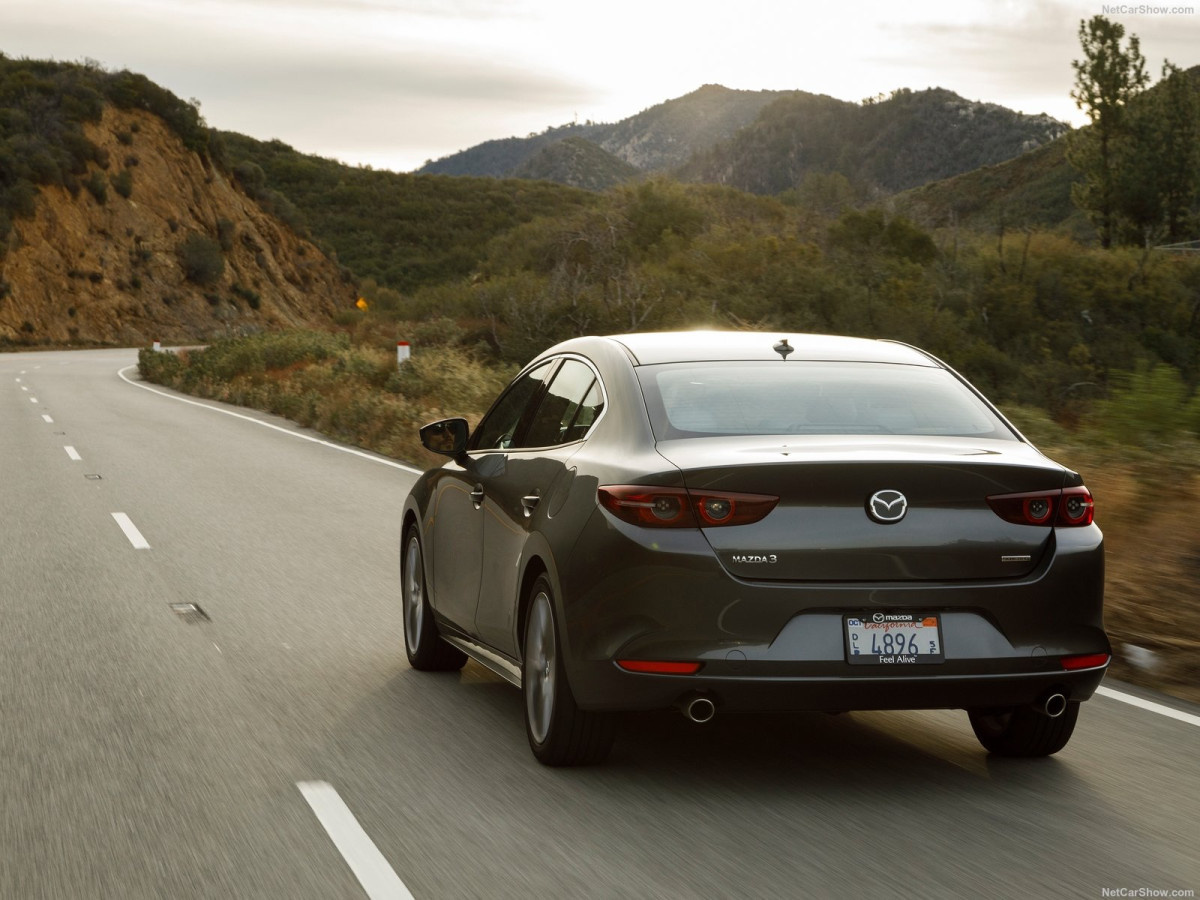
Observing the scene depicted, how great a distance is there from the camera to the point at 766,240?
42375 millimetres

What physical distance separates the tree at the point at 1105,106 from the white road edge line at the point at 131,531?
4787 cm

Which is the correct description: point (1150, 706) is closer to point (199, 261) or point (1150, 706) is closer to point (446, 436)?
point (446, 436)

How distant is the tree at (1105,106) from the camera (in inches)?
2178

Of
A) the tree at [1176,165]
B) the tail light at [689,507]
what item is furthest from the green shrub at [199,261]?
the tail light at [689,507]

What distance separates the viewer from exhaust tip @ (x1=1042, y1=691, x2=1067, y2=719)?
5.09 m

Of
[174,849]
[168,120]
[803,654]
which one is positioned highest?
[168,120]

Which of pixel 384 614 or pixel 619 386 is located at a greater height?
pixel 619 386

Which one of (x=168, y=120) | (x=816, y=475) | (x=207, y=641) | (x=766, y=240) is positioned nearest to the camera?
(x=816, y=475)

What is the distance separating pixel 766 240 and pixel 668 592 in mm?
38318

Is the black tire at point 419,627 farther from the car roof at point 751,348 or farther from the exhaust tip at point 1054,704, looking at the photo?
the exhaust tip at point 1054,704

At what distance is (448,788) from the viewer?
521 cm

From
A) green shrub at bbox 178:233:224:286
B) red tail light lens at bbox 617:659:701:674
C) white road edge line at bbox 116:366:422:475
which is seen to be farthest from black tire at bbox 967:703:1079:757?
green shrub at bbox 178:233:224:286

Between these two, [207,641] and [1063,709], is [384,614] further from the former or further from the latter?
[1063,709]

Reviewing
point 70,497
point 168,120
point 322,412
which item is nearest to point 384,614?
point 70,497
